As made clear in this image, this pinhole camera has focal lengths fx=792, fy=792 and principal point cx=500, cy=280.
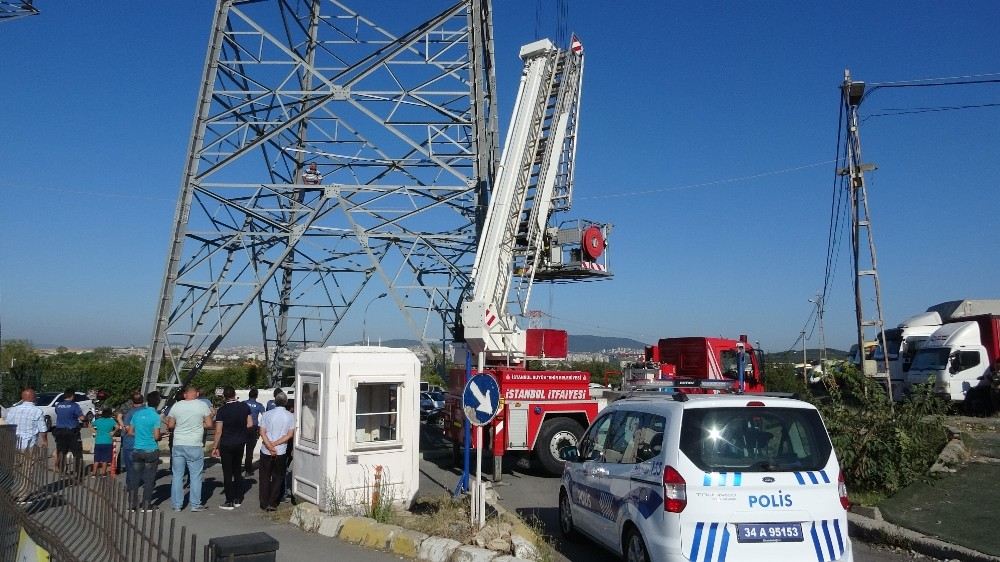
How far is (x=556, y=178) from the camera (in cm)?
1944

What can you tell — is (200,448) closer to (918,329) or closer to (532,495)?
(532,495)

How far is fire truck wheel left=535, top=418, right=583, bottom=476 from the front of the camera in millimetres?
13641

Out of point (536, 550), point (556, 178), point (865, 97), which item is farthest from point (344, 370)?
point (865, 97)

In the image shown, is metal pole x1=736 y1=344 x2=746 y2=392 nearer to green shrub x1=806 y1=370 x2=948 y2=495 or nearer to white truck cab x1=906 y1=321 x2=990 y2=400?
white truck cab x1=906 y1=321 x2=990 y2=400

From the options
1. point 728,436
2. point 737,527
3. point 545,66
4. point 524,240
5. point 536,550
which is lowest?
point 536,550

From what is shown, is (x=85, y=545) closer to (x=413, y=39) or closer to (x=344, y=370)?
(x=344, y=370)

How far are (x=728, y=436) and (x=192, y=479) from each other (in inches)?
302

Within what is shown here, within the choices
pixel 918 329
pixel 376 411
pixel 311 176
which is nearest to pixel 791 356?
pixel 918 329

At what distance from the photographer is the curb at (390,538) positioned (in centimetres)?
712

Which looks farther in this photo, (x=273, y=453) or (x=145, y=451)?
(x=145, y=451)

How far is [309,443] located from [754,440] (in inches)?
248

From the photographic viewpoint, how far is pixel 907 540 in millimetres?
8336

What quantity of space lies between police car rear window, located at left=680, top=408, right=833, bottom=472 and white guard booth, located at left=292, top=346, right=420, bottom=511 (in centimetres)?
506

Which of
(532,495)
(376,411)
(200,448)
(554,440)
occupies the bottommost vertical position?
(532,495)
